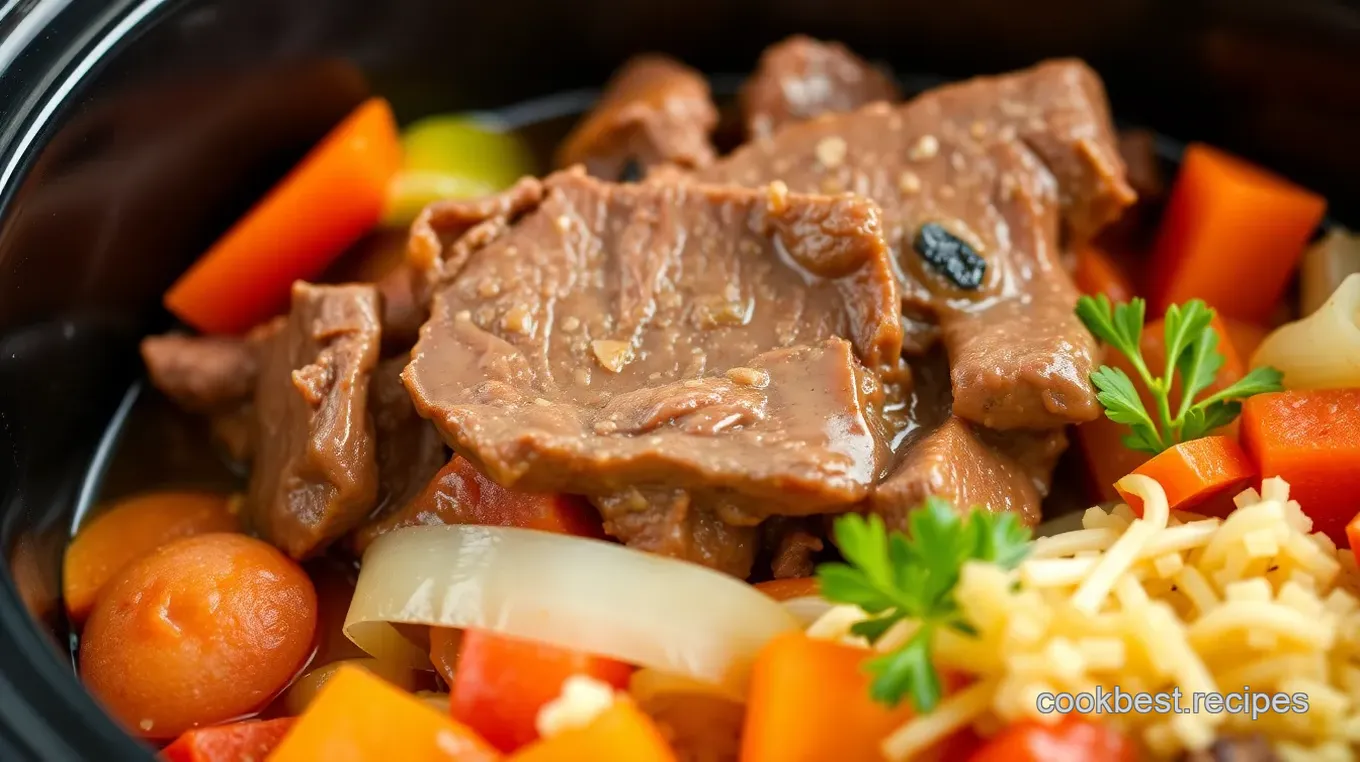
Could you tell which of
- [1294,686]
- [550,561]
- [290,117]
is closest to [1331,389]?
[1294,686]

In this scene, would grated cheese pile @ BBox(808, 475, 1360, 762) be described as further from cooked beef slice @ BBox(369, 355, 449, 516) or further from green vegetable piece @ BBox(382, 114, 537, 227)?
green vegetable piece @ BBox(382, 114, 537, 227)

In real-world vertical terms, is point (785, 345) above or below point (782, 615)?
above

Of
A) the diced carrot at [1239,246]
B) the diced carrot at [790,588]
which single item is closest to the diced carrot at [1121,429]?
the diced carrot at [1239,246]

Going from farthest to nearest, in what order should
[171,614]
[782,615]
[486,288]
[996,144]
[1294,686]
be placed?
[996,144] → [486,288] → [171,614] → [782,615] → [1294,686]

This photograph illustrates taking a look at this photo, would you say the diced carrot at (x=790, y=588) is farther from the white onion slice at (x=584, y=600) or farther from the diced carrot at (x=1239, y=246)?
the diced carrot at (x=1239, y=246)

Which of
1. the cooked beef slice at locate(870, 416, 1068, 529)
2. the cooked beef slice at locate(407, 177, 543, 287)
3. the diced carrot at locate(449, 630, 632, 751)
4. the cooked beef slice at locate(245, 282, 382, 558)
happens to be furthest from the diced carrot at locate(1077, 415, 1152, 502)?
the cooked beef slice at locate(245, 282, 382, 558)

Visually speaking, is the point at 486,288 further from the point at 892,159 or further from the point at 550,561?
the point at 892,159
